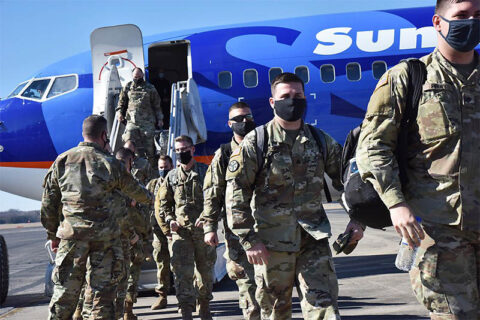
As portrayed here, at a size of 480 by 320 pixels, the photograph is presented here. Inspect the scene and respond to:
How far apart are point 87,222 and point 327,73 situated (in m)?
7.30

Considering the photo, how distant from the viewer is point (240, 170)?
15.3 feet

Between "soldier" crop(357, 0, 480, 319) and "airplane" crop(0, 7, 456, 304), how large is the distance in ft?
26.5

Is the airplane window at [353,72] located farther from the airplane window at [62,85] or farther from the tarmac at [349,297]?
the airplane window at [62,85]

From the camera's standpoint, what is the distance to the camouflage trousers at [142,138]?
36.6ft

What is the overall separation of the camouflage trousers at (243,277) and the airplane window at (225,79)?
241 inches

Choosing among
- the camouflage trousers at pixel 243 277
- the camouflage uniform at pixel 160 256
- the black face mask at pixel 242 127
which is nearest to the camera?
the camouflage trousers at pixel 243 277

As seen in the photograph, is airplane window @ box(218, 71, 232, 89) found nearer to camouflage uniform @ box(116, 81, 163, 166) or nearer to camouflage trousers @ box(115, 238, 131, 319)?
camouflage uniform @ box(116, 81, 163, 166)

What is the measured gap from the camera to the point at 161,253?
937cm

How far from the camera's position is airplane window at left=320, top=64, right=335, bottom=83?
12.0 meters

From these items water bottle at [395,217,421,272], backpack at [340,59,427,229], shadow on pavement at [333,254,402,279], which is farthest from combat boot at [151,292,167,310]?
water bottle at [395,217,421,272]

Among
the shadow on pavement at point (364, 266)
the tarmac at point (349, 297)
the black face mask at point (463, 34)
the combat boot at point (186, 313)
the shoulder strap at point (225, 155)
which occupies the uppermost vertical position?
the black face mask at point (463, 34)

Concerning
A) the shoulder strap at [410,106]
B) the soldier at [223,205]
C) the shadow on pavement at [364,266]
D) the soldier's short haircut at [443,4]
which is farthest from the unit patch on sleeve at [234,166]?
the shadow on pavement at [364,266]

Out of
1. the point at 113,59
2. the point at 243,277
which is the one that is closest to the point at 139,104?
the point at 113,59

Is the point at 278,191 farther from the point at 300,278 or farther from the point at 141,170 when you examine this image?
the point at 141,170
